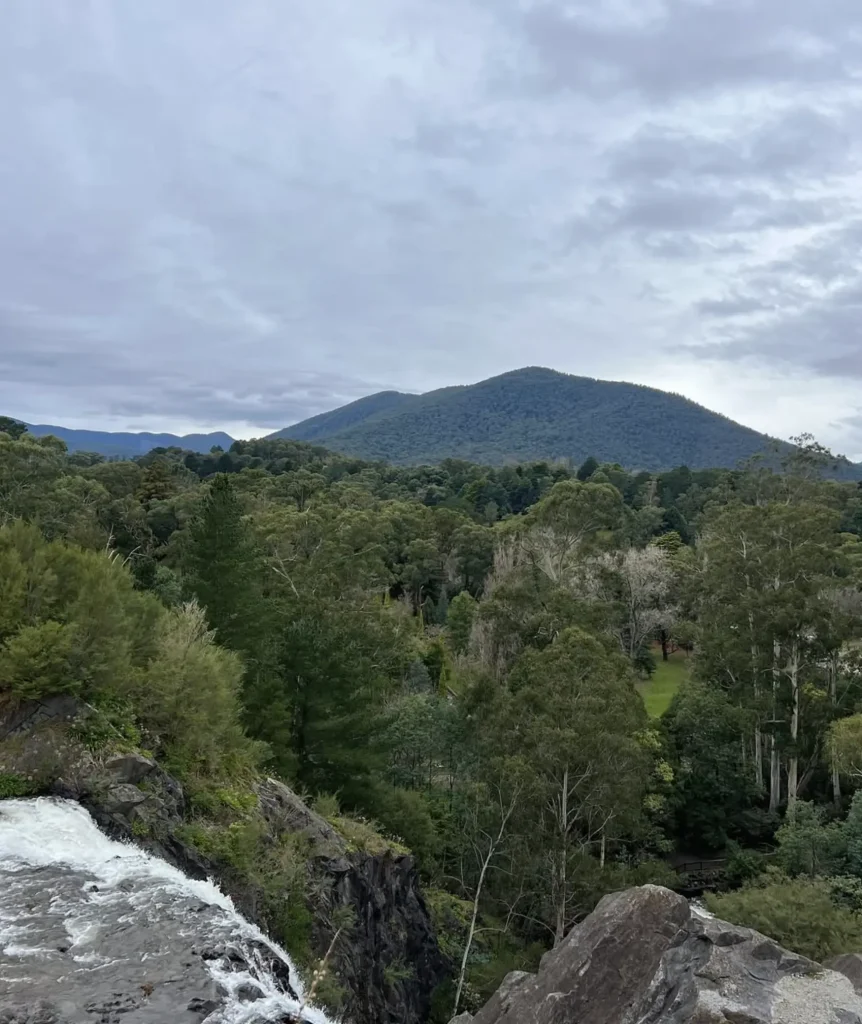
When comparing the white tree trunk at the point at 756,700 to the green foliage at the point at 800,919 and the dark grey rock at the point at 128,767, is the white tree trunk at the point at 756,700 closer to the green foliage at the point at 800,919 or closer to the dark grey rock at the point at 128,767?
the green foliage at the point at 800,919

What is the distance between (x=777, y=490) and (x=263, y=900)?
1981 inches

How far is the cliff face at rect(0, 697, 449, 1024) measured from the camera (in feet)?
37.7

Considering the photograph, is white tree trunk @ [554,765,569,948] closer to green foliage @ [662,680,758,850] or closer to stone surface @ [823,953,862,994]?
stone surface @ [823,953,862,994]

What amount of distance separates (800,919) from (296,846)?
37.7 feet

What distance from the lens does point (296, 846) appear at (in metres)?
14.1

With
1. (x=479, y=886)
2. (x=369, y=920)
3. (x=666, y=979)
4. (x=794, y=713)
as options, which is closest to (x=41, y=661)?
(x=369, y=920)

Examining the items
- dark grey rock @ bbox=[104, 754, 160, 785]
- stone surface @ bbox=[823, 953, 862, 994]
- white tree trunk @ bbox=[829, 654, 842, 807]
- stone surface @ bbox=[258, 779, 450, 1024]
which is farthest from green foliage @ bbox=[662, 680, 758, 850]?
dark grey rock @ bbox=[104, 754, 160, 785]

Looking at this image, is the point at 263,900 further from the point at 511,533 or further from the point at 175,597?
the point at 511,533

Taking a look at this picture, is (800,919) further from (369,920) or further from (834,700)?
(834,700)

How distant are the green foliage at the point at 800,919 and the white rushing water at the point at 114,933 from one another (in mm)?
12034

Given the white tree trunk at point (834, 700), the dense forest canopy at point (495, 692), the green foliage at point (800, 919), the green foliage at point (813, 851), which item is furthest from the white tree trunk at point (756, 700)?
the green foliage at point (800, 919)

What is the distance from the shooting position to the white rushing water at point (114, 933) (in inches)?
303

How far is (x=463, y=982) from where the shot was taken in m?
19.7

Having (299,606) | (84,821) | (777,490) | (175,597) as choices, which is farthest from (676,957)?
(777,490)
